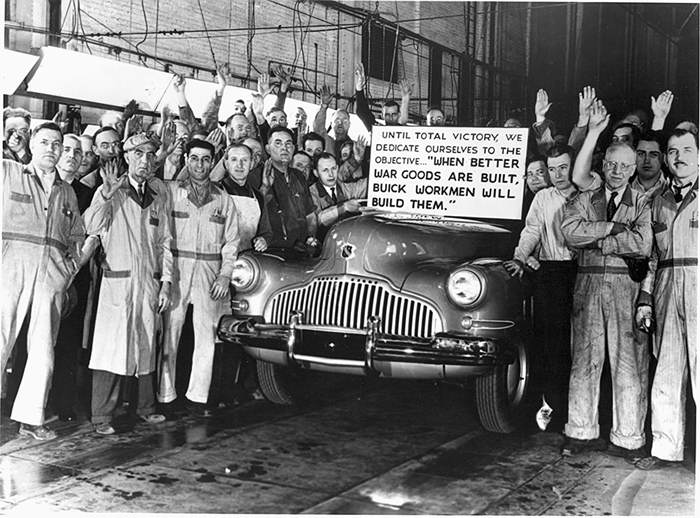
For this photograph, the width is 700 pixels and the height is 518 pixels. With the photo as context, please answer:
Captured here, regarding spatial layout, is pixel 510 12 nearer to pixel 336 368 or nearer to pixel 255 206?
pixel 255 206

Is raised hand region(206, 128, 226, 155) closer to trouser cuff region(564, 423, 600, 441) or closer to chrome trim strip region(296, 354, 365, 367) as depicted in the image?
chrome trim strip region(296, 354, 365, 367)

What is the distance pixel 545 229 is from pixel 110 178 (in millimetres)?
2427

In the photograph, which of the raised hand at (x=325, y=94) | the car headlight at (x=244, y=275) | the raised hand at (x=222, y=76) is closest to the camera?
the car headlight at (x=244, y=275)

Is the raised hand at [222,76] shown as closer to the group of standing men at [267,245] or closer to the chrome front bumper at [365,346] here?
the group of standing men at [267,245]

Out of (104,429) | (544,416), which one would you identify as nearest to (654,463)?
(544,416)

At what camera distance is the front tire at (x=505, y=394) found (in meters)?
4.05

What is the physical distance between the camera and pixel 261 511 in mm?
3410

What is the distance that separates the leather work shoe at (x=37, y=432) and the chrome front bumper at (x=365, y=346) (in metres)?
1.09

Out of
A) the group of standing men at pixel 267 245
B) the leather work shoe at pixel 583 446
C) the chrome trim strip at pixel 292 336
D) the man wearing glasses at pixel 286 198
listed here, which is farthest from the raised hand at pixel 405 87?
the leather work shoe at pixel 583 446

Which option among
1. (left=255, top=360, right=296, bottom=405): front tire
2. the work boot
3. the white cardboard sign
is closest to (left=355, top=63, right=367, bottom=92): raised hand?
the white cardboard sign

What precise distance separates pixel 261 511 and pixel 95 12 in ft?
9.49

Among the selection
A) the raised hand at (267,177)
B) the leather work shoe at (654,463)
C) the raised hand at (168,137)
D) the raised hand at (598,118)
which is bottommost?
the leather work shoe at (654,463)

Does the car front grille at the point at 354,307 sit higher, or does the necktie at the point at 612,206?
the necktie at the point at 612,206

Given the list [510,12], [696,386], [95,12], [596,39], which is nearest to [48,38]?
[95,12]
